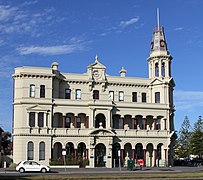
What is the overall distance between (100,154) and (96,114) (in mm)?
6202

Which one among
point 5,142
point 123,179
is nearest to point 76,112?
point 123,179

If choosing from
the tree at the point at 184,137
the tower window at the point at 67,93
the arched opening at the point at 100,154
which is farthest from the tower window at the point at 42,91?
the tree at the point at 184,137

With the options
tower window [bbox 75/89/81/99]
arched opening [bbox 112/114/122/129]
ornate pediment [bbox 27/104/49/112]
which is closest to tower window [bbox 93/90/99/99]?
tower window [bbox 75/89/81/99]

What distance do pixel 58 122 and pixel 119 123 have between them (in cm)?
1031

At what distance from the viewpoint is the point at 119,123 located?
69312 mm

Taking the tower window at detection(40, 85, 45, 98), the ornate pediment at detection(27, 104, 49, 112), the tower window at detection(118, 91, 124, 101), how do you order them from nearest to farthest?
the ornate pediment at detection(27, 104, 49, 112) < the tower window at detection(40, 85, 45, 98) < the tower window at detection(118, 91, 124, 101)

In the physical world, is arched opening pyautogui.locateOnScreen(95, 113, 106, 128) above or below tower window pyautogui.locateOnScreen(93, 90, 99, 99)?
below

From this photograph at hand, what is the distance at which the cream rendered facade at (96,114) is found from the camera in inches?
2459

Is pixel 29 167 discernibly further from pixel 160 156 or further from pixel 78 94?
pixel 160 156

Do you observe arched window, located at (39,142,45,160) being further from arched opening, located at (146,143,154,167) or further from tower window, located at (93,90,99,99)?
arched opening, located at (146,143,154,167)

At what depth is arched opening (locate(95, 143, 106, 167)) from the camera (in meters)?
64.4

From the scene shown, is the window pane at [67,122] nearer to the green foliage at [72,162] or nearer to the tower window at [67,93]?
the tower window at [67,93]

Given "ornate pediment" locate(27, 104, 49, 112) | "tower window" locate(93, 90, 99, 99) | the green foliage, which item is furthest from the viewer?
"tower window" locate(93, 90, 99, 99)

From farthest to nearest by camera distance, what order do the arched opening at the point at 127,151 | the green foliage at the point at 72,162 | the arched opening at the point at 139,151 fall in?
the arched opening at the point at 139,151 < the arched opening at the point at 127,151 < the green foliage at the point at 72,162
